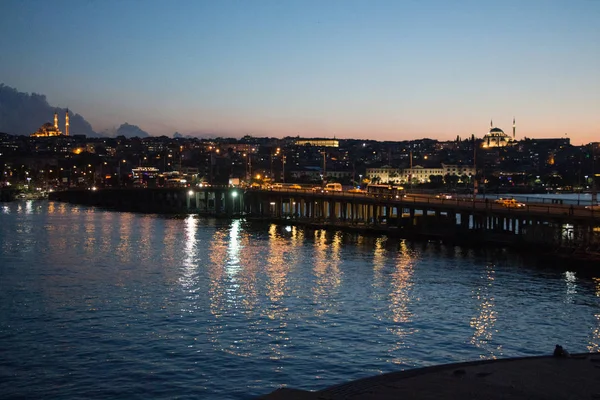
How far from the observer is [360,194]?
82.5 m

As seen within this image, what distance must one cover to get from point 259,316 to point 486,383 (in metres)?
15.6

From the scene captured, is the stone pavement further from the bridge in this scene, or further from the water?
the bridge

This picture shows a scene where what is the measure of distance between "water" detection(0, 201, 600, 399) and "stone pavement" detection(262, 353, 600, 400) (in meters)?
5.60

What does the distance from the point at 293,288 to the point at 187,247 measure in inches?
859

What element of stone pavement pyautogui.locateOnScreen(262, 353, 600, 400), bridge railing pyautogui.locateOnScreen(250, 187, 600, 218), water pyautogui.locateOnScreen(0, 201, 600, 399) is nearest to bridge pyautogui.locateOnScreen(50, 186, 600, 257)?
bridge railing pyautogui.locateOnScreen(250, 187, 600, 218)

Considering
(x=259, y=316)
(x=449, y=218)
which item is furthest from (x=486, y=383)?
(x=449, y=218)

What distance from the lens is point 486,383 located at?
46.2ft

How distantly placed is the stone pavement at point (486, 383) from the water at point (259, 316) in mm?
5605

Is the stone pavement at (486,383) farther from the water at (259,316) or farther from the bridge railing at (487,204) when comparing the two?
the bridge railing at (487,204)

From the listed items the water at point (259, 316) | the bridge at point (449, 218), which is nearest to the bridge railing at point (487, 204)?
the bridge at point (449, 218)

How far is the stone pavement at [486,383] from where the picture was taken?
43.2 ft

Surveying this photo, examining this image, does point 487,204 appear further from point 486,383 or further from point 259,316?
point 486,383

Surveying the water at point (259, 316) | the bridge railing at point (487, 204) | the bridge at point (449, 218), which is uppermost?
the bridge railing at point (487, 204)

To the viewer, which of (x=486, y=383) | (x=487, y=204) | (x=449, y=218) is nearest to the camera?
(x=486, y=383)
